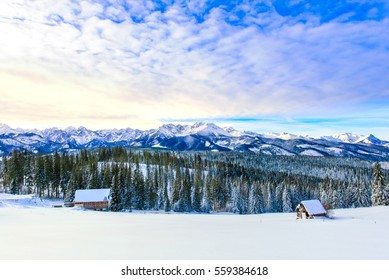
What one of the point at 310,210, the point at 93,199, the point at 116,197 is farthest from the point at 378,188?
the point at 93,199

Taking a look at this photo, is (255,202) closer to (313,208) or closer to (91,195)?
(313,208)

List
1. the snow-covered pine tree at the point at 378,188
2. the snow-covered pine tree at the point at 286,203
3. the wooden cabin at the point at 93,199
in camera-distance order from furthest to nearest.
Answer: the snow-covered pine tree at the point at 286,203, the snow-covered pine tree at the point at 378,188, the wooden cabin at the point at 93,199

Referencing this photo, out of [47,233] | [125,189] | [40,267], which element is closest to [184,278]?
[40,267]

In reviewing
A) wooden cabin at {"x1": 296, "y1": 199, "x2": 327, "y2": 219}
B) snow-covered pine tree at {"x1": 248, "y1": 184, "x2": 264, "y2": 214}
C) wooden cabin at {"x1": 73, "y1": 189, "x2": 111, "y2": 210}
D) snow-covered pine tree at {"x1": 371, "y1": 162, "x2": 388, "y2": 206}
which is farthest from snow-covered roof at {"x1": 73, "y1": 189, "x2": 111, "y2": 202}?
snow-covered pine tree at {"x1": 371, "y1": 162, "x2": 388, "y2": 206}


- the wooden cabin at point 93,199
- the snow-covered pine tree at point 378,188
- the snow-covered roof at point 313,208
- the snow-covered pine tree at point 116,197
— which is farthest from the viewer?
the snow-covered pine tree at point 378,188

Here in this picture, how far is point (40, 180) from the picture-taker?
315 ft

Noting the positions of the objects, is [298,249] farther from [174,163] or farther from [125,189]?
[174,163]

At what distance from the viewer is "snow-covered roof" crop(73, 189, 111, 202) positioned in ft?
283

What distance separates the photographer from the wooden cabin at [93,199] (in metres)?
85.3

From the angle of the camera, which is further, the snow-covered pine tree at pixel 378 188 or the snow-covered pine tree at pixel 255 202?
the snow-covered pine tree at pixel 255 202

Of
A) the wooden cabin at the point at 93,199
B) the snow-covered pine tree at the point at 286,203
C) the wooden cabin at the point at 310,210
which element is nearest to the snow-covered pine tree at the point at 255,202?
the snow-covered pine tree at the point at 286,203

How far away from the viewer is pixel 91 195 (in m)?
86.8

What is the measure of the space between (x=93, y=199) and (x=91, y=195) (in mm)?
1511

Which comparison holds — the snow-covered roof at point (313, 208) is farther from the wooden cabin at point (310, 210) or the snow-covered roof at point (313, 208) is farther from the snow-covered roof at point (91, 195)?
the snow-covered roof at point (91, 195)
